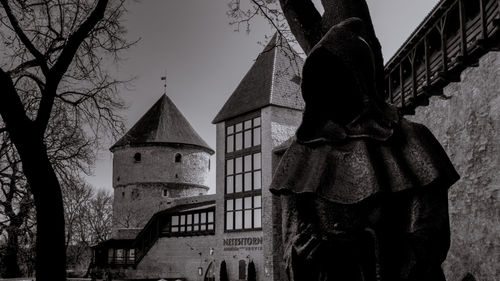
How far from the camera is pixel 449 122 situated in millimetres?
13312

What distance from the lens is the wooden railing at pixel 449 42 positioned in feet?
36.1

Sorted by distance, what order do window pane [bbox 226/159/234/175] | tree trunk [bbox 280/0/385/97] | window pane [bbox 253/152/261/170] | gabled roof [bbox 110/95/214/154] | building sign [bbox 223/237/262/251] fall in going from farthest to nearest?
gabled roof [bbox 110/95/214/154] < window pane [bbox 226/159/234/175] < window pane [bbox 253/152/261/170] < building sign [bbox 223/237/262/251] < tree trunk [bbox 280/0/385/97]

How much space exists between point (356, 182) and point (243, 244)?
103 feet

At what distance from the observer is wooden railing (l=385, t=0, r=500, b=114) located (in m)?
11.0

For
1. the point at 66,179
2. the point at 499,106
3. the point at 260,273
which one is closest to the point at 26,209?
the point at 66,179

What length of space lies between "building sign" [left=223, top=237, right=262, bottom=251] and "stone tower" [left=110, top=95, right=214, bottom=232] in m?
17.8

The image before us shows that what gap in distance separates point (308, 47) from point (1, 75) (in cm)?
517

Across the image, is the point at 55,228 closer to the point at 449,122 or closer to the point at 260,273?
the point at 449,122

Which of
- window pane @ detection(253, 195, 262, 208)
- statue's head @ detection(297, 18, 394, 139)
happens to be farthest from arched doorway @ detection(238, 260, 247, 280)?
statue's head @ detection(297, 18, 394, 139)

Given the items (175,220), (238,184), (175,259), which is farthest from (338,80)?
(175,220)

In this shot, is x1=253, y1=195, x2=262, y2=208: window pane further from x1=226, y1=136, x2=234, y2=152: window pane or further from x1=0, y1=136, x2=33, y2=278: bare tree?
x1=0, y1=136, x2=33, y2=278: bare tree

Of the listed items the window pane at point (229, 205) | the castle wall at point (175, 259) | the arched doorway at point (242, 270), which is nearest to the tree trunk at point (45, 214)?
the arched doorway at point (242, 270)

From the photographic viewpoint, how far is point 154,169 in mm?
52750

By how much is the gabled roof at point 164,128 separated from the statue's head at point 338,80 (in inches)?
2033
